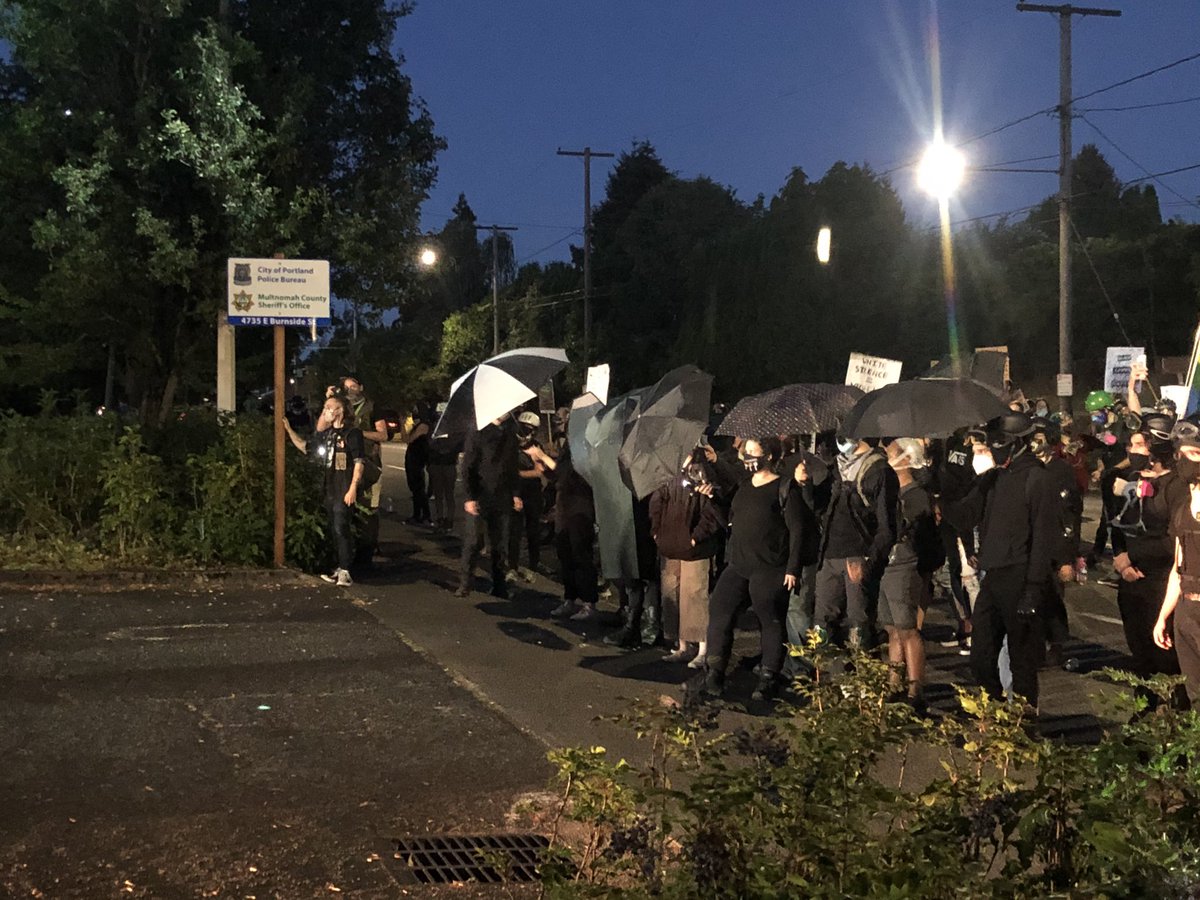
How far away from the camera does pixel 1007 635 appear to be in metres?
7.15

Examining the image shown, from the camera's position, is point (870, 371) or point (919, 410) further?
point (870, 371)

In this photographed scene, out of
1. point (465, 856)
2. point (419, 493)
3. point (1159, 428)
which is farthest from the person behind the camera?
point (419, 493)

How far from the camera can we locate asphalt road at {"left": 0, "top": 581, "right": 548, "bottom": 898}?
5.01m

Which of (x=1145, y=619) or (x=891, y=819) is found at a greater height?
(x=891, y=819)

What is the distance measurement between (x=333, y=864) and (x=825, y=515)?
4376 mm

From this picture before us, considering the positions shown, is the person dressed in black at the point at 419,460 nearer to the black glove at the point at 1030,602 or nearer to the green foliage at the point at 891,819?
the black glove at the point at 1030,602

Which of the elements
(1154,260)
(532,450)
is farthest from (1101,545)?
(1154,260)

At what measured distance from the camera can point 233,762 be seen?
636cm

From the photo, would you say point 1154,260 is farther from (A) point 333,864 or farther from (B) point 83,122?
(A) point 333,864

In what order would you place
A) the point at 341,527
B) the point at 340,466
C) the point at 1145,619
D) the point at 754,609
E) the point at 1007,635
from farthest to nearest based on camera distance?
the point at 341,527
the point at 340,466
the point at 754,609
the point at 1145,619
the point at 1007,635

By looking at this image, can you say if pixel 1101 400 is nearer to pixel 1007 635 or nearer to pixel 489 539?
pixel 489 539

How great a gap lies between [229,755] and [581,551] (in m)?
4.56

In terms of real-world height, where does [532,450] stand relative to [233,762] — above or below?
above

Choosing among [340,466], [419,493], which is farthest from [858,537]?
[419,493]
